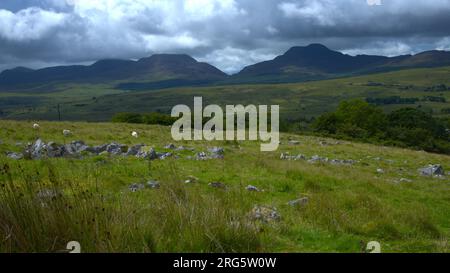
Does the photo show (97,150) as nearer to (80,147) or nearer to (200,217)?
(80,147)

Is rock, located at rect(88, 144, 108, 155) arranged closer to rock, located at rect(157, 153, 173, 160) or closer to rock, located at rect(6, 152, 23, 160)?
rock, located at rect(157, 153, 173, 160)

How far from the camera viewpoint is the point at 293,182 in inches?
574

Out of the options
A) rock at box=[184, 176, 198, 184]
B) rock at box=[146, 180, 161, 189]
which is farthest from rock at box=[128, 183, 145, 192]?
rock at box=[184, 176, 198, 184]

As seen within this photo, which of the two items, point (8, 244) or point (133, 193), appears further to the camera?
point (133, 193)

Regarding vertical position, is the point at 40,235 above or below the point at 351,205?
above

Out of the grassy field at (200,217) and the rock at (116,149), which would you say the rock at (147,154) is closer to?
the rock at (116,149)

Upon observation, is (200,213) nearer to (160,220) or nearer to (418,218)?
(160,220)

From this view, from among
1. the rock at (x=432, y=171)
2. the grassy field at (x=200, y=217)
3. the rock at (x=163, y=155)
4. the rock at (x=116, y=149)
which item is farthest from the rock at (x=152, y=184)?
the rock at (x=432, y=171)

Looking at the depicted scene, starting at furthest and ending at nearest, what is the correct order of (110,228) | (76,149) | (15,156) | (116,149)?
(116,149)
(76,149)
(15,156)
(110,228)

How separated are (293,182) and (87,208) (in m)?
9.58

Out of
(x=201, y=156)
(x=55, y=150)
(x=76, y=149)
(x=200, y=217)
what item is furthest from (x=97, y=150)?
(x=200, y=217)

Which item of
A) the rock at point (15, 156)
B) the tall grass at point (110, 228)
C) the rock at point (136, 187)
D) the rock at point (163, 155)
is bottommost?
the rock at point (163, 155)
